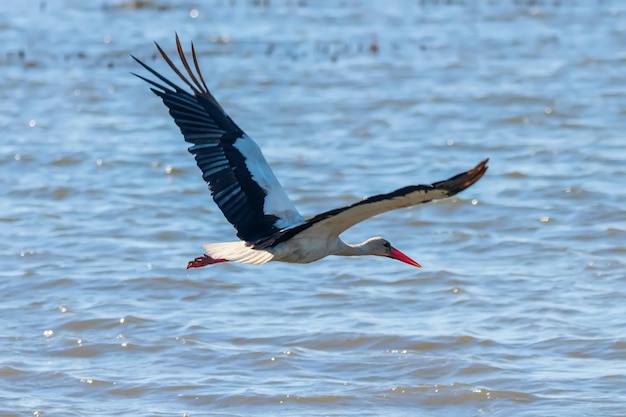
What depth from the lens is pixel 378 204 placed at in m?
6.23

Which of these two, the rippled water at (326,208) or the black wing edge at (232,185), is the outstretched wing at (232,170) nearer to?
the black wing edge at (232,185)

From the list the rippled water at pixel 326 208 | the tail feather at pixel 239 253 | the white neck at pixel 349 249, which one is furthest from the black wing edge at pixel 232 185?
the rippled water at pixel 326 208

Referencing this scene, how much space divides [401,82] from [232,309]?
7.89 m

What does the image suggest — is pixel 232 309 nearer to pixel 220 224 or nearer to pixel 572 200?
pixel 220 224

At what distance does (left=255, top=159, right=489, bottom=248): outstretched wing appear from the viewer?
5.79 metres

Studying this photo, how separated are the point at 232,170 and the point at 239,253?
627 millimetres

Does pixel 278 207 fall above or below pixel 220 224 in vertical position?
above

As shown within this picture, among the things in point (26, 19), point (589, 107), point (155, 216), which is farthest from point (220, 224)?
point (26, 19)

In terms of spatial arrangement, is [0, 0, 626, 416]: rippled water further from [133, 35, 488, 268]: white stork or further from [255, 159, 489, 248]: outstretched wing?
[255, 159, 489, 248]: outstretched wing

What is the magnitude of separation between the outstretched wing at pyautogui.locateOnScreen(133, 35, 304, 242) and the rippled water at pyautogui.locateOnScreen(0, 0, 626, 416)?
1151 mm

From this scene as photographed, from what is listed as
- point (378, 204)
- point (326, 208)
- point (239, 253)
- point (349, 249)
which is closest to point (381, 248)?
point (349, 249)

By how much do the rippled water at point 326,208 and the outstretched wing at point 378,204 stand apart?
1.20 metres

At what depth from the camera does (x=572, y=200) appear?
1236cm

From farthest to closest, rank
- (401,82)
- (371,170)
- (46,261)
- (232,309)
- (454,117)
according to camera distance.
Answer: (401,82)
(454,117)
(371,170)
(46,261)
(232,309)
